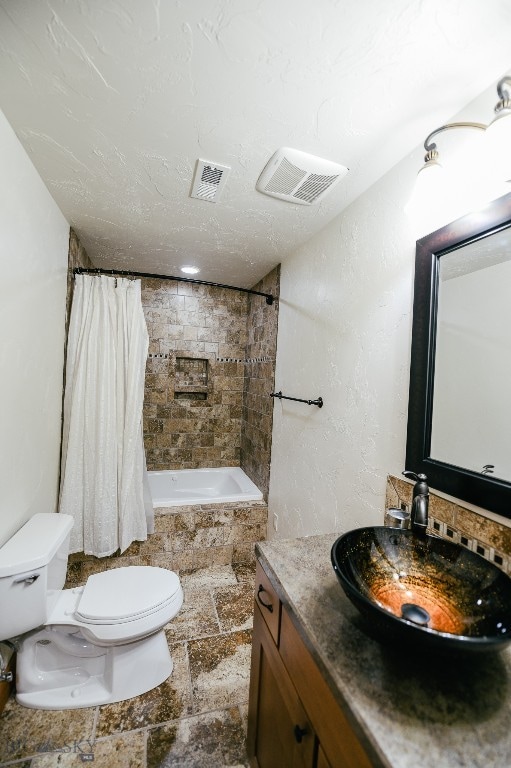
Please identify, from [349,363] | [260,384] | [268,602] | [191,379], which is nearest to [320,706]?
[268,602]

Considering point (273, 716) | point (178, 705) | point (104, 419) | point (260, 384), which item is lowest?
point (178, 705)

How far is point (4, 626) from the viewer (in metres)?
1.32

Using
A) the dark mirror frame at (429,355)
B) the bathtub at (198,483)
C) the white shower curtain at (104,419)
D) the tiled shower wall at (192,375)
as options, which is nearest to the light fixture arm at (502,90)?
the dark mirror frame at (429,355)

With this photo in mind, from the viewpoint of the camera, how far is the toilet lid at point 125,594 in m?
1.43

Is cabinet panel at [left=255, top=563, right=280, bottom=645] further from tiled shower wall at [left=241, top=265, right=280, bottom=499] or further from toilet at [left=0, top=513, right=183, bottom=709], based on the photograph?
tiled shower wall at [left=241, top=265, right=280, bottom=499]

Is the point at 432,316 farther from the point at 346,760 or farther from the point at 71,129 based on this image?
the point at 71,129

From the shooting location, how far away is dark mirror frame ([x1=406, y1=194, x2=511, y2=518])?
98 cm

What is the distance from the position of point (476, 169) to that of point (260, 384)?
2.25m

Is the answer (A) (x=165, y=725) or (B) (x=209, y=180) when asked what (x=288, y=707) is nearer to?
(A) (x=165, y=725)

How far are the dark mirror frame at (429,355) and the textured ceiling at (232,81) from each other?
0.42 metres

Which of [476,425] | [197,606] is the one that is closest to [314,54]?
[476,425]

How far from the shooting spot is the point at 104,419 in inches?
86.8

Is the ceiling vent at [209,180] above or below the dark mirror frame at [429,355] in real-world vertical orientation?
above

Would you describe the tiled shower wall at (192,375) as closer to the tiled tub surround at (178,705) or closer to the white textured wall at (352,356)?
the tiled tub surround at (178,705)
